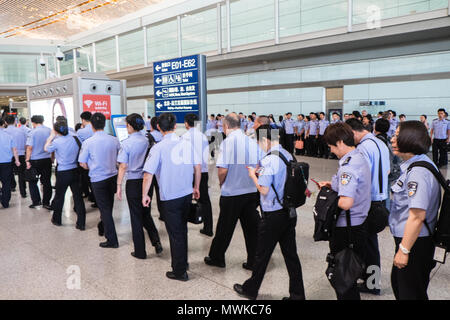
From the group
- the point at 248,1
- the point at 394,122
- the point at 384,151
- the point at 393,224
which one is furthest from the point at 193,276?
the point at 248,1

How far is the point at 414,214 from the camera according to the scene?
1.83m

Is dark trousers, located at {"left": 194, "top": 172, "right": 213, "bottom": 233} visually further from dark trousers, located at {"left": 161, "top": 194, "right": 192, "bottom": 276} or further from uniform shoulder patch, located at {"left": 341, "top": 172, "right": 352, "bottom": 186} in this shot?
uniform shoulder patch, located at {"left": 341, "top": 172, "right": 352, "bottom": 186}

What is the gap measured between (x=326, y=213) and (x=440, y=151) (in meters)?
9.48

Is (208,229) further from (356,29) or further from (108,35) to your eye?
(108,35)

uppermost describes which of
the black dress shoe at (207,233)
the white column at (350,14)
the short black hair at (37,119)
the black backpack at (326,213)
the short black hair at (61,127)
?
the white column at (350,14)

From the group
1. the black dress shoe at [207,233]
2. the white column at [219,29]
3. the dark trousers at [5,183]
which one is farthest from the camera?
the white column at [219,29]

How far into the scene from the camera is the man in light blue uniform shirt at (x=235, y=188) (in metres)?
3.15

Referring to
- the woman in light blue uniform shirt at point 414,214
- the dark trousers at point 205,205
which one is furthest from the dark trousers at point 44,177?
the woman in light blue uniform shirt at point 414,214

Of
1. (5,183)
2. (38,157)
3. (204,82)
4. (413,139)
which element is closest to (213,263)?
(413,139)

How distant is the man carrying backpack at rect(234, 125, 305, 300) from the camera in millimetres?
2498

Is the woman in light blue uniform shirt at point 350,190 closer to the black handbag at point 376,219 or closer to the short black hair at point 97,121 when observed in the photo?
the black handbag at point 376,219

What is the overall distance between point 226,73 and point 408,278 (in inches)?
596

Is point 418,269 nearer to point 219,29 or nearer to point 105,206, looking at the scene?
point 105,206

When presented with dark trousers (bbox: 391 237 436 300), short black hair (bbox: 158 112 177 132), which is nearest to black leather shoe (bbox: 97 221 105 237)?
short black hair (bbox: 158 112 177 132)
